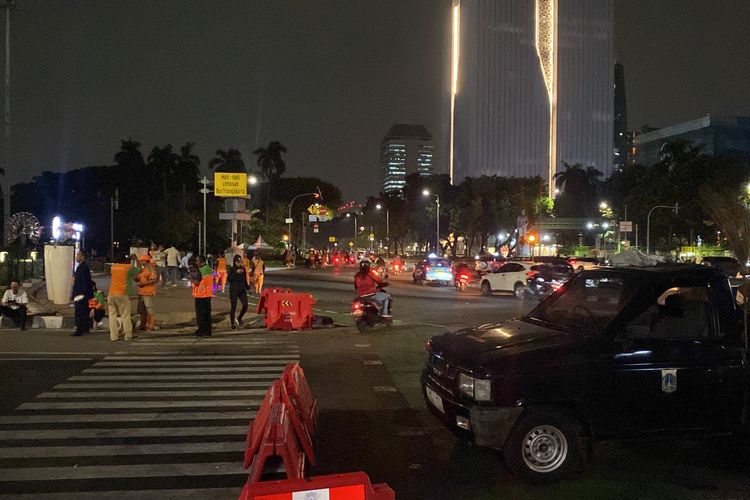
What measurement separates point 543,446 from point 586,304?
1683mm

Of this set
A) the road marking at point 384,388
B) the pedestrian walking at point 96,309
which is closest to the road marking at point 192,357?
the road marking at point 384,388

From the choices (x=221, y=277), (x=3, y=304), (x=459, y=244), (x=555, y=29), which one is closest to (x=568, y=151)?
(x=555, y=29)

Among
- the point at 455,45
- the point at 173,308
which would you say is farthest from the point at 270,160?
the point at 173,308

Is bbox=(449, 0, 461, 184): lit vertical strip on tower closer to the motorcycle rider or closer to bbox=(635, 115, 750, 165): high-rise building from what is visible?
bbox=(635, 115, 750, 165): high-rise building

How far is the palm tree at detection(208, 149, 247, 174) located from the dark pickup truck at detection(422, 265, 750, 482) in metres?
82.7

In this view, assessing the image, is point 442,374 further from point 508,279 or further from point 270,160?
point 270,160

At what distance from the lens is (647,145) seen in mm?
138750

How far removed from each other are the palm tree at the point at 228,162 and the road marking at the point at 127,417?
263 feet

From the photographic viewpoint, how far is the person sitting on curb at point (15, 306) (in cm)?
1531

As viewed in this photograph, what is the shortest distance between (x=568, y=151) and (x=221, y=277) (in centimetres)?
→ 11774

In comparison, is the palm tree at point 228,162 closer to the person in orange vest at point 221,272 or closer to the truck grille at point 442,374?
the person in orange vest at point 221,272

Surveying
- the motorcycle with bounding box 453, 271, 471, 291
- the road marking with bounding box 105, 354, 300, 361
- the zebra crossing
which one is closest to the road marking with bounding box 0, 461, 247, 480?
the zebra crossing

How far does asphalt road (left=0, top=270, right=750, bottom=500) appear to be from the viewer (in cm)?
559

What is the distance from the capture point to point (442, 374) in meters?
6.08
